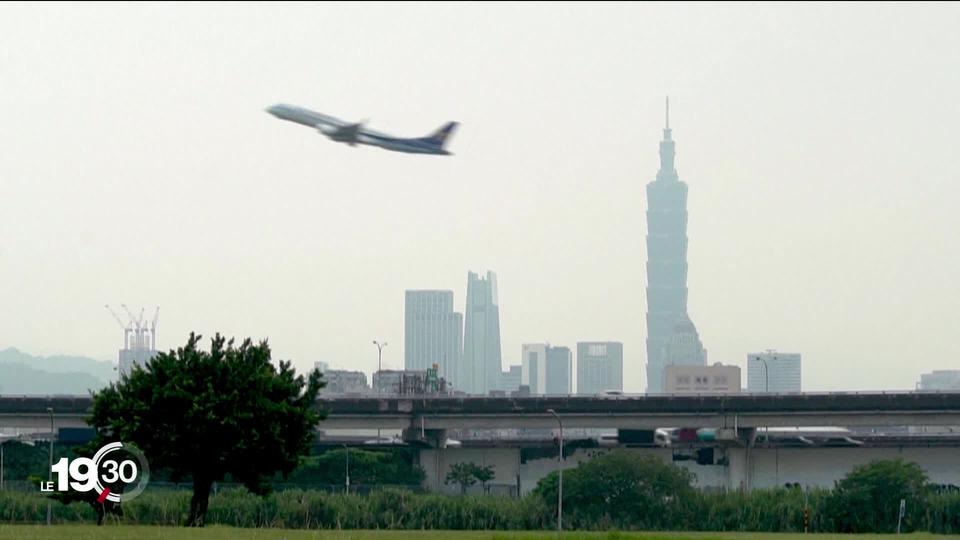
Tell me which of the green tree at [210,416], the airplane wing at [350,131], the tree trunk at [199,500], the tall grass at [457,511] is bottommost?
the tall grass at [457,511]

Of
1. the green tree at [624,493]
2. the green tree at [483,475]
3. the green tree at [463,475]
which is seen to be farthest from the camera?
the green tree at [483,475]

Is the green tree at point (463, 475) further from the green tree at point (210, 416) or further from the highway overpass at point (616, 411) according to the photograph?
the green tree at point (210, 416)

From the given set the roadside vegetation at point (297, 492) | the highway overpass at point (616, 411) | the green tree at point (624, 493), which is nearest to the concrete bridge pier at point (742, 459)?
the highway overpass at point (616, 411)

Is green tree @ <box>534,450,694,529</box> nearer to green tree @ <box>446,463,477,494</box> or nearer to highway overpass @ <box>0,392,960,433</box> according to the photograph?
highway overpass @ <box>0,392,960,433</box>

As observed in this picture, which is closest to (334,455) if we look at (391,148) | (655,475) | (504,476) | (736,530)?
(504,476)

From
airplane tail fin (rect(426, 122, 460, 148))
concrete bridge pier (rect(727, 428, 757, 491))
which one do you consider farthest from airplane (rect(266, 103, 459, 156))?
concrete bridge pier (rect(727, 428, 757, 491))

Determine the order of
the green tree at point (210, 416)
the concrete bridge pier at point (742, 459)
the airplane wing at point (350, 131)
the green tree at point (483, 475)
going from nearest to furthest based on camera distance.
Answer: the green tree at point (210, 416) < the airplane wing at point (350, 131) < the concrete bridge pier at point (742, 459) < the green tree at point (483, 475)

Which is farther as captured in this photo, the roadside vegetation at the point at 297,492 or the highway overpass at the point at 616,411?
the highway overpass at the point at 616,411
